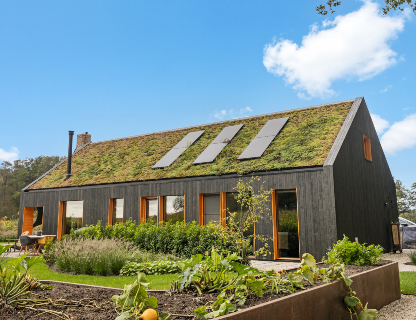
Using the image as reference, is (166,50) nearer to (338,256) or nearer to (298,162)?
(298,162)

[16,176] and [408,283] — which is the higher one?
[16,176]

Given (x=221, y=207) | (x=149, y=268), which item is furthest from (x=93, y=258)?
(x=221, y=207)

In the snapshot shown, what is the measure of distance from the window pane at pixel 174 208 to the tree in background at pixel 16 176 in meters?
33.2

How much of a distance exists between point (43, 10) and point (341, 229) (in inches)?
735

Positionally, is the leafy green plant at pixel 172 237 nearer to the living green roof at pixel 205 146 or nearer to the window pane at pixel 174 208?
the window pane at pixel 174 208

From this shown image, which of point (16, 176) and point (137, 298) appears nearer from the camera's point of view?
point (137, 298)

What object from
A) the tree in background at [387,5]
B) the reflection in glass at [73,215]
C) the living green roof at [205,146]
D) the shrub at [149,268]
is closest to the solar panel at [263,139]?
the living green roof at [205,146]

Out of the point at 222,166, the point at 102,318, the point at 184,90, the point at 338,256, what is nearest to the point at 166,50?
the point at 184,90

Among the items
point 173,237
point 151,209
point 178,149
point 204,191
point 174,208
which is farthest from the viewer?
point 178,149

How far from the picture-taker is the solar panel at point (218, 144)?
12266 millimetres

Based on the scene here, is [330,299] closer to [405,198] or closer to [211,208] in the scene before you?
[211,208]

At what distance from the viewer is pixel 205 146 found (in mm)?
13422

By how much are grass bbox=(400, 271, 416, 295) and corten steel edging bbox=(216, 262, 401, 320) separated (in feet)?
2.39

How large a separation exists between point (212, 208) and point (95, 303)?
842cm
